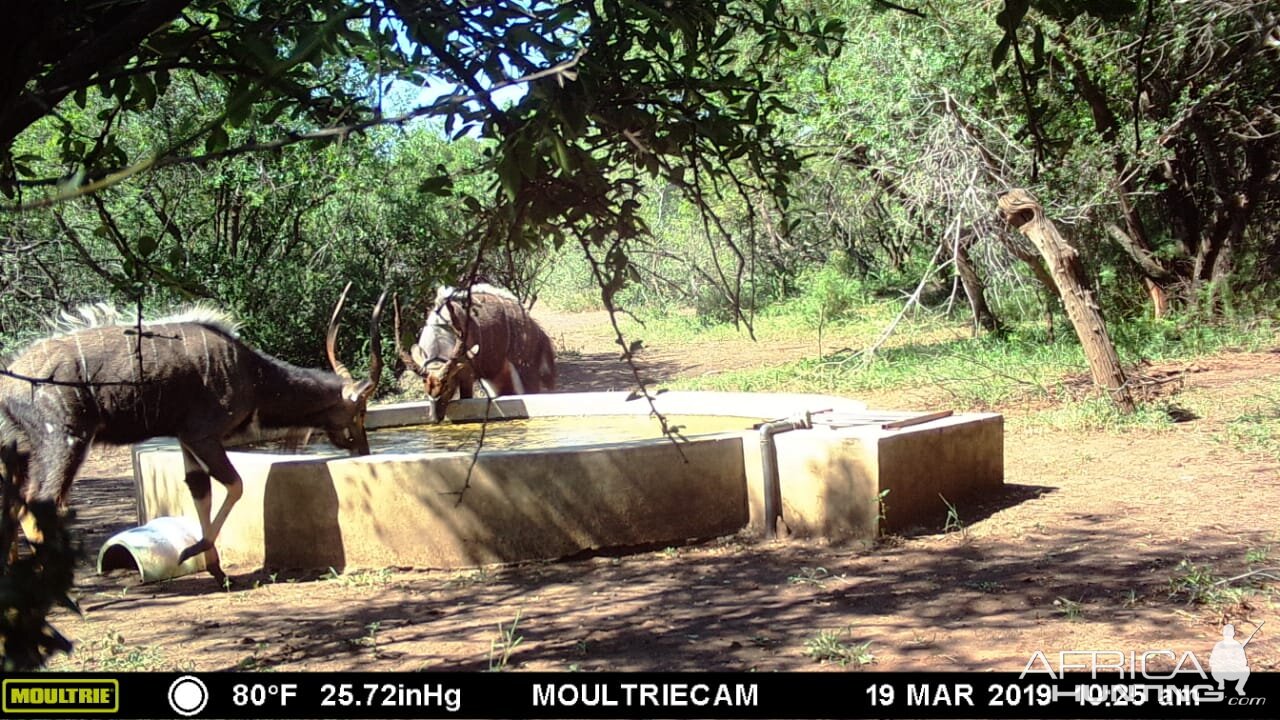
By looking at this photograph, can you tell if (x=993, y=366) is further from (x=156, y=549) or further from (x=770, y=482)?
(x=156, y=549)

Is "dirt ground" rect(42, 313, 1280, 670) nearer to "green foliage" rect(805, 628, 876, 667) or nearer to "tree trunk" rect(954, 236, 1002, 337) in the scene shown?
"green foliage" rect(805, 628, 876, 667)

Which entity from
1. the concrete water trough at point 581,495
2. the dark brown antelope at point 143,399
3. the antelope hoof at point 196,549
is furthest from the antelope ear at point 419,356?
the antelope hoof at point 196,549

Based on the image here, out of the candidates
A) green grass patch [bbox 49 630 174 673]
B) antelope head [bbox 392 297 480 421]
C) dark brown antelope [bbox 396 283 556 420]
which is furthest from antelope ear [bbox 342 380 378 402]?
green grass patch [bbox 49 630 174 673]

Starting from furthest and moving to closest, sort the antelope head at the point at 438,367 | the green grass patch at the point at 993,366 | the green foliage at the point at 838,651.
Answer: the green grass patch at the point at 993,366
the antelope head at the point at 438,367
the green foliage at the point at 838,651

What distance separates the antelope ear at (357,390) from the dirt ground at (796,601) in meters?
1.58

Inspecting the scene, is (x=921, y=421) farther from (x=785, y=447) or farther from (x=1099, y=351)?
(x=1099, y=351)

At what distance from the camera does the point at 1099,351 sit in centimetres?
927

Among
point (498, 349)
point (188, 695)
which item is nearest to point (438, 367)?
point (498, 349)

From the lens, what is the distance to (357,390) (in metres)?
7.66

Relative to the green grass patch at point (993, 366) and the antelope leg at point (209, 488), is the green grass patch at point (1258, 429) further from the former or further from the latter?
the antelope leg at point (209, 488)

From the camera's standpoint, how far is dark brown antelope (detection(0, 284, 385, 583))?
6.29 meters

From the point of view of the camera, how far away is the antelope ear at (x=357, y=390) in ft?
25.0

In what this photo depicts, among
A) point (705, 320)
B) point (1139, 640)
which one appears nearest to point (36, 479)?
point (1139, 640)

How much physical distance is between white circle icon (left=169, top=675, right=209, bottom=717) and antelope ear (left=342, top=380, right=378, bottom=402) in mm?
3729
